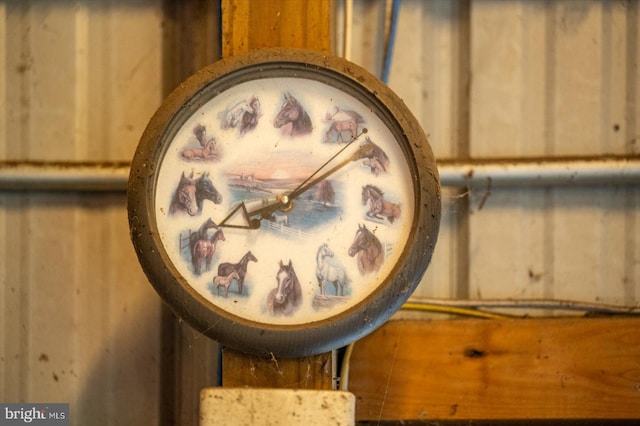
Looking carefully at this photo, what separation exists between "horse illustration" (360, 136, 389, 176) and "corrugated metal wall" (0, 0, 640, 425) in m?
0.36

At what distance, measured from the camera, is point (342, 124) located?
841 mm

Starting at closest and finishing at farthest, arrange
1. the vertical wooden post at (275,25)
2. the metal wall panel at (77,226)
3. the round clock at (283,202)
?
the round clock at (283,202), the vertical wooden post at (275,25), the metal wall panel at (77,226)

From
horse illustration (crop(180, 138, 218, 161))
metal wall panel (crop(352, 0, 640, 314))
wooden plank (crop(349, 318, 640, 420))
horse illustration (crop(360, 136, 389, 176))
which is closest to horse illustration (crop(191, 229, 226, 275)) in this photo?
horse illustration (crop(180, 138, 218, 161))

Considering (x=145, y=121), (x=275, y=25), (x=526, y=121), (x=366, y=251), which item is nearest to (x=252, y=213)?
(x=366, y=251)

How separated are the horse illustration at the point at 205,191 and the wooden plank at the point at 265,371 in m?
0.20

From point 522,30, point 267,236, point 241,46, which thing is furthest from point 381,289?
point 522,30

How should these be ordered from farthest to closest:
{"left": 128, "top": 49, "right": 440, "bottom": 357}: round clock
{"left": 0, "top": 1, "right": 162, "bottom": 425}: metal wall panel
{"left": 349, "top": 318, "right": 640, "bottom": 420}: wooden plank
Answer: {"left": 0, "top": 1, "right": 162, "bottom": 425}: metal wall panel, {"left": 349, "top": 318, "right": 640, "bottom": 420}: wooden plank, {"left": 128, "top": 49, "right": 440, "bottom": 357}: round clock

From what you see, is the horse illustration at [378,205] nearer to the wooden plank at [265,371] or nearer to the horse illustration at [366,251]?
the horse illustration at [366,251]

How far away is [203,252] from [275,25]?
0.34 meters

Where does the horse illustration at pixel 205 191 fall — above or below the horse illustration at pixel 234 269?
above

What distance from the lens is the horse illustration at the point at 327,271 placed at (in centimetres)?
81

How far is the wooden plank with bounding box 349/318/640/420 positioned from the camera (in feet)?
3.48

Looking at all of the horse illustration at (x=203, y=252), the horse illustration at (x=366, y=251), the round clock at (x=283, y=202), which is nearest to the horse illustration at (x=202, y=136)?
the round clock at (x=283, y=202)

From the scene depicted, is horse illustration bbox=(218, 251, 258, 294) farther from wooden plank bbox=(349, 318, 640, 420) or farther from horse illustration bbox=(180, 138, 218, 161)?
wooden plank bbox=(349, 318, 640, 420)
